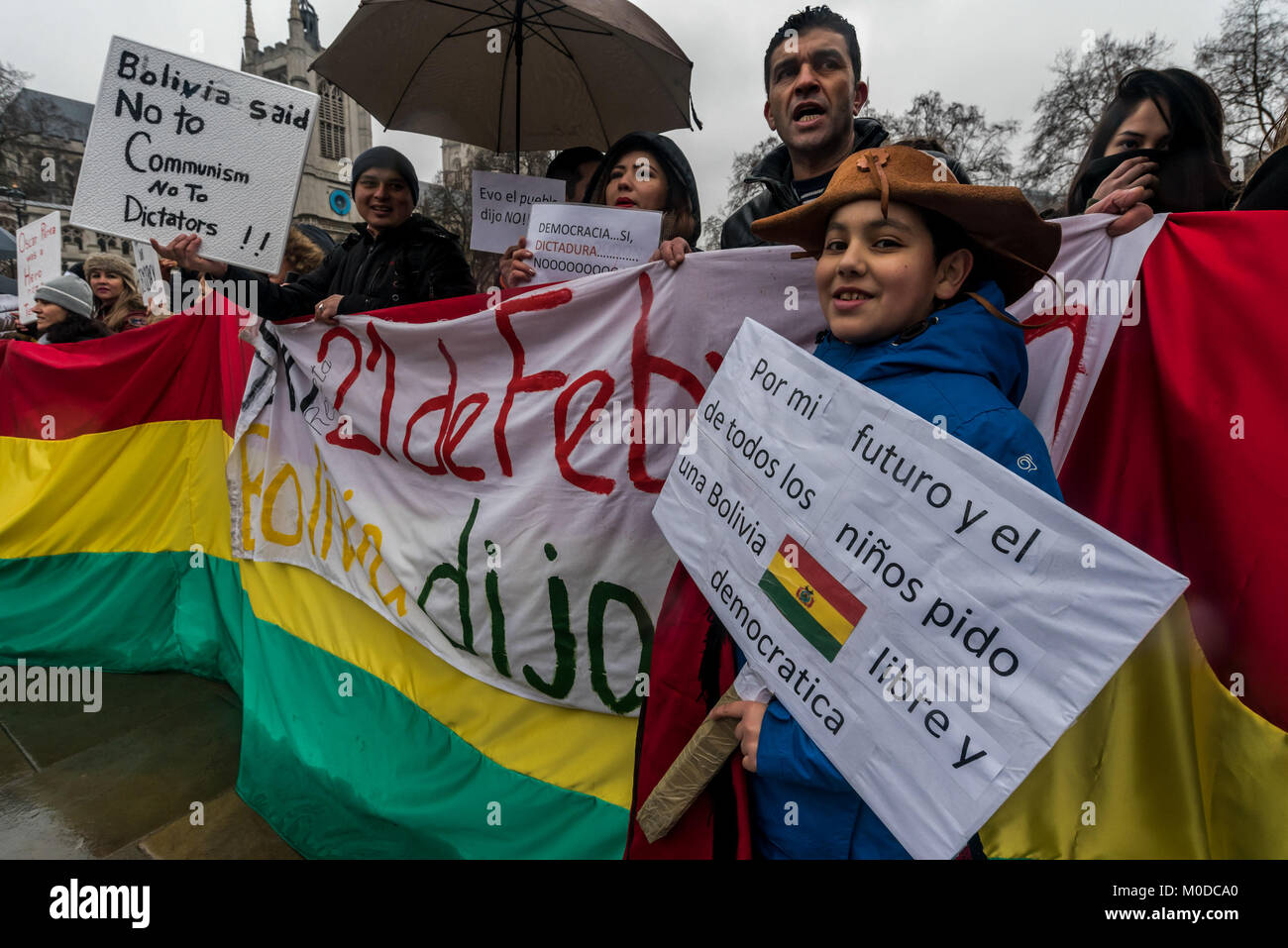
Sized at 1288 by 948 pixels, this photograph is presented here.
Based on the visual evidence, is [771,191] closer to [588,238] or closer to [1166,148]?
[588,238]

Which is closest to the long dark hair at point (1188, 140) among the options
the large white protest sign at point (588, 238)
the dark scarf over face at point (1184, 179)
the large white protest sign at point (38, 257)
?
the dark scarf over face at point (1184, 179)

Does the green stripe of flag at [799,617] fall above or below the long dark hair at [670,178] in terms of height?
below

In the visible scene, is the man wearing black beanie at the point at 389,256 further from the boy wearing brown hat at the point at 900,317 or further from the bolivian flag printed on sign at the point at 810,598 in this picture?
the bolivian flag printed on sign at the point at 810,598

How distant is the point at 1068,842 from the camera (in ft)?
4.30

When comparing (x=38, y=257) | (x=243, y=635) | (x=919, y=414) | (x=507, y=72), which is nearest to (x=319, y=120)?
(x=38, y=257)

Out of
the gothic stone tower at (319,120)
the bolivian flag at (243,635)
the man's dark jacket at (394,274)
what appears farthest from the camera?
the gothic stone tower at (319,120)

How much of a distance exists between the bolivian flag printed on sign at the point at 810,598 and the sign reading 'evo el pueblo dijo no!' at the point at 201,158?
2183 mm

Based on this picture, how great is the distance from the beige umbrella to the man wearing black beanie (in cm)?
71

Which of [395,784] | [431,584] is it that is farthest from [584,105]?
[395,784]

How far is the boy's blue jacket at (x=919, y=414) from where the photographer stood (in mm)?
1019

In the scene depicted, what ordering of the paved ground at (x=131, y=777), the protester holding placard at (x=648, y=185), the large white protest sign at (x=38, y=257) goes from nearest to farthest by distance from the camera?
1. the paved ground at (x=131, y=777)
2. the protester holding placard at (x=648, y=185)
3. the large white protest sign at (x=38, y=257)

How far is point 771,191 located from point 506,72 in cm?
218
